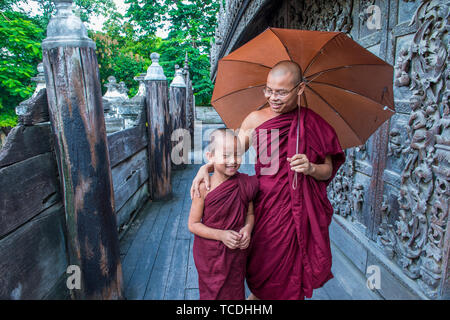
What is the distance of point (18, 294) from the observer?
1477 millimetres

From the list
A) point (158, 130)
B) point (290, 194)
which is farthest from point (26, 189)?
point (158, 130)

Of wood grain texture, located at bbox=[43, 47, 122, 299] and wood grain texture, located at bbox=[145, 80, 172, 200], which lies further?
wood grain texture, located at bbox=[145, 80, 172, 200]

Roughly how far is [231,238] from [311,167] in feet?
1.79

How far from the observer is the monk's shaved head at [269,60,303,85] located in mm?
1433

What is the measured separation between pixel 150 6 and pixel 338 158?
2208cm

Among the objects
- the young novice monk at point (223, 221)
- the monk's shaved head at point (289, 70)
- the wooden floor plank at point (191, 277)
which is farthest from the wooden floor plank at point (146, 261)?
the monk's shaved head at point (289, 70)

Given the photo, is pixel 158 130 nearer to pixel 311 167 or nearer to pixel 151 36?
pixel 311 167

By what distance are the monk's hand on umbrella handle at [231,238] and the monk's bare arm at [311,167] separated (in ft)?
1.45

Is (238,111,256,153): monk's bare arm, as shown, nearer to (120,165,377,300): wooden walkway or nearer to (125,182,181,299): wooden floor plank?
(120,165,377,300): wooden walkway

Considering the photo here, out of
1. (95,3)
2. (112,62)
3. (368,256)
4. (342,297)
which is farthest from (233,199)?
(95,3)

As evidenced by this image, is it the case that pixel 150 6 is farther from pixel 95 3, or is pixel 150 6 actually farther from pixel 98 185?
pixel 98 185

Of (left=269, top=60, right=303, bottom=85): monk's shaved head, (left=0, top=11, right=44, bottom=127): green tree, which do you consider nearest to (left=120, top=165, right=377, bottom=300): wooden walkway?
(left=269, top=60, right=303, bottom=85): monk's shaved head

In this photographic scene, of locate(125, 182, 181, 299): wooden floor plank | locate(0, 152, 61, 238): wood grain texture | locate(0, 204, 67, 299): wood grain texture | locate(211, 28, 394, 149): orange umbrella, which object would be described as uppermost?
locate(211, 28, 394, 149): orange umbrella

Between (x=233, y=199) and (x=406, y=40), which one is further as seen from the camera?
(x=406, y=40)
